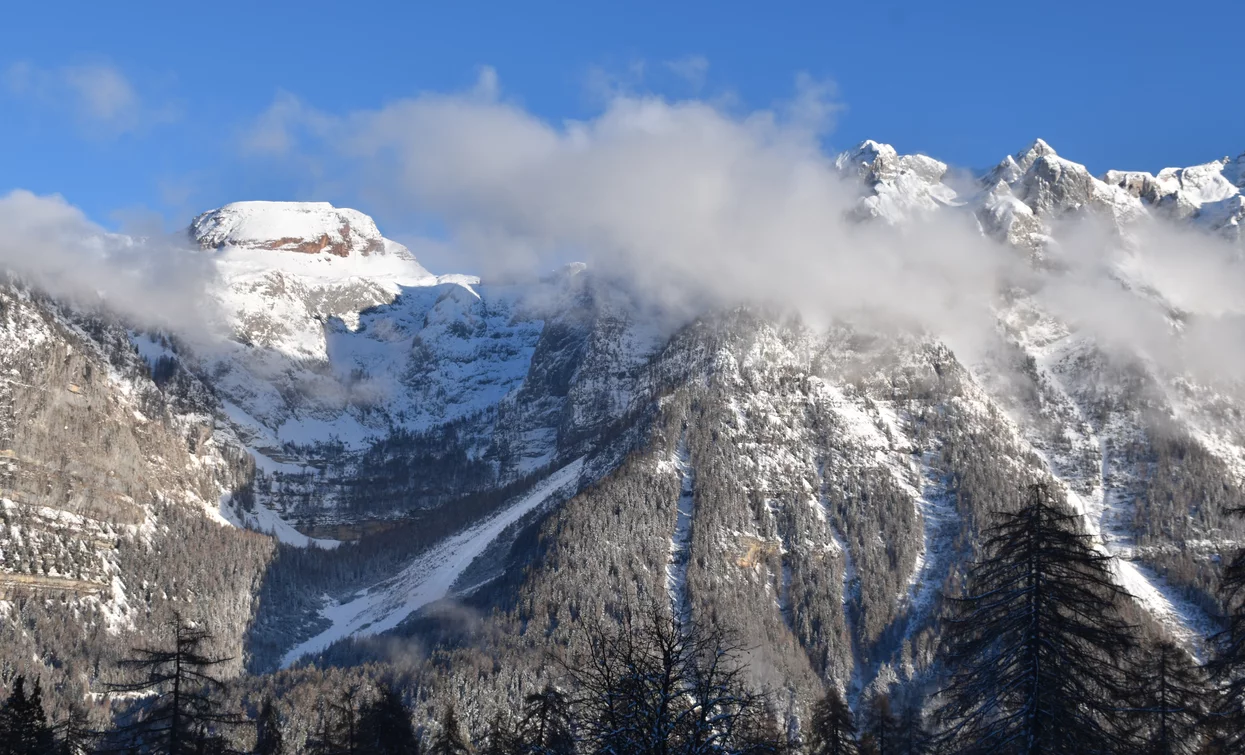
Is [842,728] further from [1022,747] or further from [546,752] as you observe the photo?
[546,752]

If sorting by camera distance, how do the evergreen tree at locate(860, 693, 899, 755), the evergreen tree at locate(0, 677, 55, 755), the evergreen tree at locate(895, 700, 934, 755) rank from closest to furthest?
the evergreen tree at locate(0, 677, 55, 755), the evergreen tree at locate(860, 693, 899, 755), the evergreen tree at locate(895, 700, 934, 755)

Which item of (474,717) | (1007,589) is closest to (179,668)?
(1007,589)

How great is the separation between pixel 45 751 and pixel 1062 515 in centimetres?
5527

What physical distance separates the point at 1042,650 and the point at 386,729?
42.2m

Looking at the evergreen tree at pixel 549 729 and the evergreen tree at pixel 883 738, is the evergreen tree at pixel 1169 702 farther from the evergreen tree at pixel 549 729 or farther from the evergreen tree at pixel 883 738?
the evergreen tree at pixel 883 738

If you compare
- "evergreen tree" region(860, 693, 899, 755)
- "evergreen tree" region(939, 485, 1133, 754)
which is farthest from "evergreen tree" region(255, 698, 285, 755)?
"evergreen tree" region(939, 485, 1133, 754)

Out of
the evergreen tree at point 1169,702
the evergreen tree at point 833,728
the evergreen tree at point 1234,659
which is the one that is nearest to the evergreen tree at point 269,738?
the evergreen tree at point 833,728

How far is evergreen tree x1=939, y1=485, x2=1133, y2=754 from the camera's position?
134ft

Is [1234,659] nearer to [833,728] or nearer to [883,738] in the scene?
[833,728]

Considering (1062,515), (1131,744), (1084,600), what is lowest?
(1131,744)

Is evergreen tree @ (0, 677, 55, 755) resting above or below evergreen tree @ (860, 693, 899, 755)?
above

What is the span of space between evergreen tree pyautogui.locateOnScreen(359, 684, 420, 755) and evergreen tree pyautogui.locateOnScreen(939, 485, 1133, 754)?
121ft

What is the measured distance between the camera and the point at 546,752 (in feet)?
130

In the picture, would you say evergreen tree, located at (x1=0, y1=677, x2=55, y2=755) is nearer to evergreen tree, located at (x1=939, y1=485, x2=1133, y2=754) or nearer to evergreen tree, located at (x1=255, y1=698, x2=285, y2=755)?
evergreen tree, located at (x1=255, y1=698, x2=285, y2=755)
